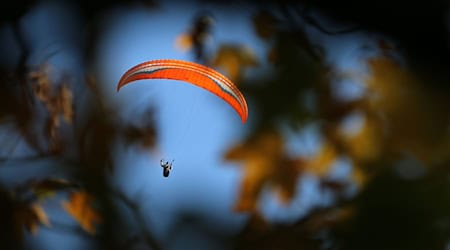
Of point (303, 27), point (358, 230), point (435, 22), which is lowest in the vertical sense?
point (358, 230)

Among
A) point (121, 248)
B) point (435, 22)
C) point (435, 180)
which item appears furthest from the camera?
point (121, 248)

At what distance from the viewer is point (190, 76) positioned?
3.26 ft

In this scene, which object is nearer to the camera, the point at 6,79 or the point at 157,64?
the point at 157,64

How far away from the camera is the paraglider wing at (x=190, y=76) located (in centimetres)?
97

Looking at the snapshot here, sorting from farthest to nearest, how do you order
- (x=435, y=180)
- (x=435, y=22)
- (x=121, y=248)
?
1. (x=121, y=248)
2. (x=435, y=180)
3. (x=435, y=22)

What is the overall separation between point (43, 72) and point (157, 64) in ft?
0.90

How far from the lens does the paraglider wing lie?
969 mm

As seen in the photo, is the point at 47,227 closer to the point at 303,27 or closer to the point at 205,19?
the point at 205,19

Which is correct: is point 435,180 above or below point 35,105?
below

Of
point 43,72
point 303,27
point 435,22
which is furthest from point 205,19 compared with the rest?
point 435,22

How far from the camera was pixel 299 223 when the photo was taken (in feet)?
3.70

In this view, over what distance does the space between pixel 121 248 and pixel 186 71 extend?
404 mm

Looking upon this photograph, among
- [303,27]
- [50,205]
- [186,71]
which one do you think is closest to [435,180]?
[303,27]

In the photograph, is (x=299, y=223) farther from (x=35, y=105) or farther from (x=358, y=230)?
(x=35, y=105)
